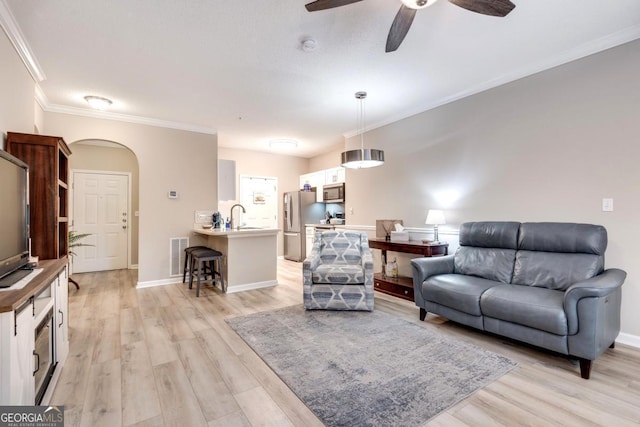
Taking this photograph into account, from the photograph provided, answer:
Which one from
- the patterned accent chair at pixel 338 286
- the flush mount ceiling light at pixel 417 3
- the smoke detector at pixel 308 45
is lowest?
the patterned accent chair at pixel 338 286

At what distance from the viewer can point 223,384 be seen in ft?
6.58

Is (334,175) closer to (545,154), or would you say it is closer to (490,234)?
(490,234)

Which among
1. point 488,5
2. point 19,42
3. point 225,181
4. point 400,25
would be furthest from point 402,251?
point 19,42

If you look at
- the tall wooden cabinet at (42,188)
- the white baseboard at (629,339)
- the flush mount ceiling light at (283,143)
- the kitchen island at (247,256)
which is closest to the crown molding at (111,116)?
the flush mount ceiling light at (283,143)

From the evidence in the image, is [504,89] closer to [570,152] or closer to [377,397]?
[570,152]

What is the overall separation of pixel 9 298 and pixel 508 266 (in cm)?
361

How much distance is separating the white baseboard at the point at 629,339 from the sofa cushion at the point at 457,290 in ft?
3.44

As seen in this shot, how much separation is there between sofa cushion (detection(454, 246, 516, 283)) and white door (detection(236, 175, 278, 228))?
4949 mm

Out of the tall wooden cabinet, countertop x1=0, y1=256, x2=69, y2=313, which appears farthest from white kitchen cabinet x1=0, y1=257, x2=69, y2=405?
the tall wooden cabinet

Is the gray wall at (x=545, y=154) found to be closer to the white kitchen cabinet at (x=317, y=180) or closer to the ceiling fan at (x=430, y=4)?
the ceiling fan at (x=430, y=4)

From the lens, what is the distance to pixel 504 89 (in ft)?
11.1

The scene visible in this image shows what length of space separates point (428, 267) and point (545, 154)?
5.45 feet

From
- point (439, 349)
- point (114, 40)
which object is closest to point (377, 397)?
point (439, 349)

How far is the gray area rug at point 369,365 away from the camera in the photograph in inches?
→ 68.9
